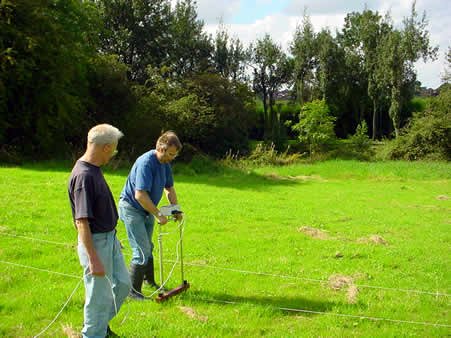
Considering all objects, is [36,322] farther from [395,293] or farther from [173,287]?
[395,293]

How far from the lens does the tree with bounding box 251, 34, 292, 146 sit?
4966 centimetres

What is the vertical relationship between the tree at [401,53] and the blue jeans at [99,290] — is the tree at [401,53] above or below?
above

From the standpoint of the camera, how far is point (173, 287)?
6.88 meters

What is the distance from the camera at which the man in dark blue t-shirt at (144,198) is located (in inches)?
230

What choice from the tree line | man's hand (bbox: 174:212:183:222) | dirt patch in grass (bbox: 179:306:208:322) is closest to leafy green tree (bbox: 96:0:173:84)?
the tree line

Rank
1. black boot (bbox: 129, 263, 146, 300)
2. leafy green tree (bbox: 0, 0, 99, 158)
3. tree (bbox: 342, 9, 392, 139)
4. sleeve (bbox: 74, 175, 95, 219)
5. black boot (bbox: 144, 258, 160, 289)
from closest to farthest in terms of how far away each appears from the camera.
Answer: sleeve (bbox: 74, 175, 95, 219) < black boot (bbox: 129, 263, 146, 300) < black boot (bbox: 144, 258, 160, 289) < leafy green tree (bbox: 0, 0, 99, 158) < tree (bbox: 342, 9, 392, 139)

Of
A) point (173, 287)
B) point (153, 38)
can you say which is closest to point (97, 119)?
point (153, 38)

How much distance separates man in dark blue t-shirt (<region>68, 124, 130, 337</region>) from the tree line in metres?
20.5

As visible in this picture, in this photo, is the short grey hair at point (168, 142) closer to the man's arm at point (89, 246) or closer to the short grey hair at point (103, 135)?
the short grey hair at point (103, 135)

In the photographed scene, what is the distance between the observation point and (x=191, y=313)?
19.6ft

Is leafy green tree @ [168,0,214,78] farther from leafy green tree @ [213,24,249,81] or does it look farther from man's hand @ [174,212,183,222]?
man's hand @ [174,212,183,222]

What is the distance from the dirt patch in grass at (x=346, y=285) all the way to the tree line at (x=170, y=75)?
1968 cm

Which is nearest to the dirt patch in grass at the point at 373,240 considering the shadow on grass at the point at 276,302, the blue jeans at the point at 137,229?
the shadow on grass at the point at 276,302

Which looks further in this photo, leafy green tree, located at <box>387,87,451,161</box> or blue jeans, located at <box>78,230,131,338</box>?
leafy green tree, located at <box>387,87,451,161</box>
